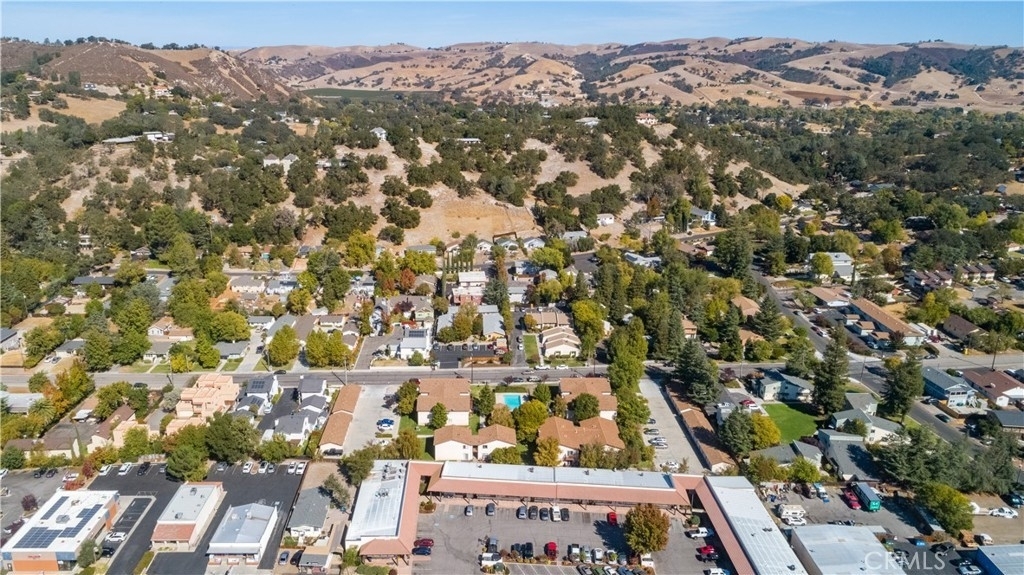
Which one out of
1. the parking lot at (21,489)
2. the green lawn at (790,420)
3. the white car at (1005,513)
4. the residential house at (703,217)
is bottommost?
the white car at (1005,513)

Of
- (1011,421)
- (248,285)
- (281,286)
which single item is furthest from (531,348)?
(1011,421)

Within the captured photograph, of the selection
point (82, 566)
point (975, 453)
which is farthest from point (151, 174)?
point (975, 453)

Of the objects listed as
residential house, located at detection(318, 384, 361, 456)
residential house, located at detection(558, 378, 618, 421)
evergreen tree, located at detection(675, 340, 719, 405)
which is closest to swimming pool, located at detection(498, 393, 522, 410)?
residential house, located at detection(558, 378, 618, 421)

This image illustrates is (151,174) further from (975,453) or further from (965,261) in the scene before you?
(965,261)

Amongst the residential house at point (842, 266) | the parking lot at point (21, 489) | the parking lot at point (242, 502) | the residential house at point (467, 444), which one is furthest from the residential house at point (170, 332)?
the residential house at point (842, 266)

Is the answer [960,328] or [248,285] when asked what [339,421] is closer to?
[248,285]

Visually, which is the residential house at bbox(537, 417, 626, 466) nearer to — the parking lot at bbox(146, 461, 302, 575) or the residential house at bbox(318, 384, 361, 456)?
the residential house at bbox(318, 384, 361, 456)

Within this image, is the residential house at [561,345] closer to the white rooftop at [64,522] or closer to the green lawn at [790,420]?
the green lawn at [790,420]
